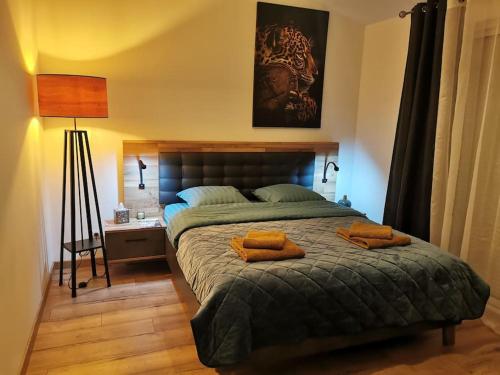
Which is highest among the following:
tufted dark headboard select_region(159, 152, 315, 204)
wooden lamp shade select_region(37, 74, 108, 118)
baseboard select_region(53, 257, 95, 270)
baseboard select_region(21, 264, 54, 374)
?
wooden lamp shade select_region(37, 74, 108, 118)

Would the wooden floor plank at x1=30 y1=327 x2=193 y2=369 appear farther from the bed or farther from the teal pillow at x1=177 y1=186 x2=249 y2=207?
the teal pillow at x1=177 y1=186 x2=249 y2=207

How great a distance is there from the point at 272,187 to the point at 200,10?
5.90 ft

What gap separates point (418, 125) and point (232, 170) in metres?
1.76

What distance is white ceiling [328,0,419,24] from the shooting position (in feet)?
11.5

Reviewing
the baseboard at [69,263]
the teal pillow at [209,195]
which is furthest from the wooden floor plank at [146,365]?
the baseboard at [69,263]

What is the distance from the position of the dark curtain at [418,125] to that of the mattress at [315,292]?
2.71 ft

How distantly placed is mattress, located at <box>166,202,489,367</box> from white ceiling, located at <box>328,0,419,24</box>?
2276mm

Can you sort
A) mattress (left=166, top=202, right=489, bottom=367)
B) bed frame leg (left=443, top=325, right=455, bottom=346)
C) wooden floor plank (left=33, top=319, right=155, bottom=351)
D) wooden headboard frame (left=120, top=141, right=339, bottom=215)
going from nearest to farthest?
mattress (left=166, top=202, right=489, bottom=367)
wooden floor plank (left=33, top=319, right=155, bottom=351)
bed frame leg (left=443, top=325, right=455, bottom=346)
wooden headboard frame (left=120, top=141, right=339, bottom=215)

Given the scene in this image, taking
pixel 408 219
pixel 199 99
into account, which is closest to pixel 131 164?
pixel 199 99

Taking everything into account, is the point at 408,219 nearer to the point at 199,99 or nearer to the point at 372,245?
the point at 372,245

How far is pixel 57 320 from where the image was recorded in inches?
102

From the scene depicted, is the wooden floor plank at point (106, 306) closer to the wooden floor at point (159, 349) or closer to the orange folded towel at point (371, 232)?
the wooden floor at point (159, 349)

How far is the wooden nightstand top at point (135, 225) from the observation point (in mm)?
3215

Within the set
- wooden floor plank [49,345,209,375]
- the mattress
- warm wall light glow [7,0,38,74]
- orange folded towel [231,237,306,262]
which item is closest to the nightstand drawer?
the mattress
